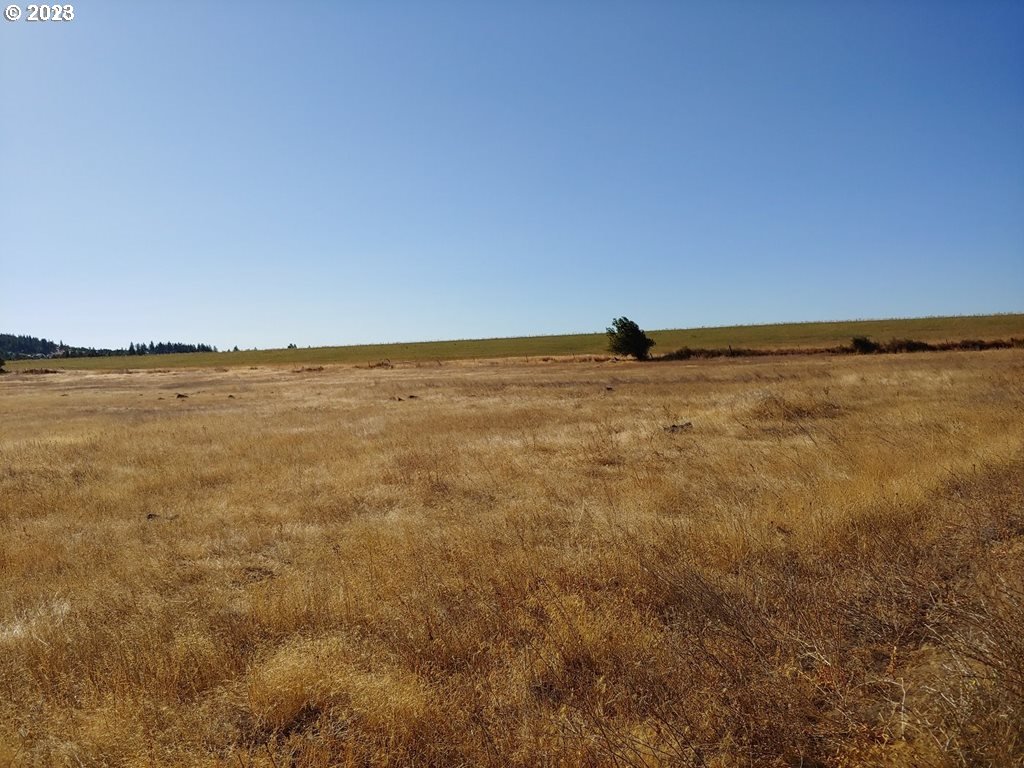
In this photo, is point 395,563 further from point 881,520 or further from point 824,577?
point 881,520

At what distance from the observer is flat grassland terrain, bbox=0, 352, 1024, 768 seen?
10.9 ft

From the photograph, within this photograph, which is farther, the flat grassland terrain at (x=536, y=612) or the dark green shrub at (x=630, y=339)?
the dark green shrub at (x=630, y=339)

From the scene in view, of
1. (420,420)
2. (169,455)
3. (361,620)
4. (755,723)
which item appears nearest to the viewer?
(755,723)

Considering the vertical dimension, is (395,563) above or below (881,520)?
below

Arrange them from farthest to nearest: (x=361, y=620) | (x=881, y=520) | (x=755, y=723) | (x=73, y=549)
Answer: (x=73, y=549)
(x=881, y=520)
(x=361, y=620)
(x=755, y=723)

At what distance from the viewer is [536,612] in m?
5.05

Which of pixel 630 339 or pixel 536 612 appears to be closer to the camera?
pixel 536 612

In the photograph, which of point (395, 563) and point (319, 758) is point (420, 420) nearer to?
point (395, 563)

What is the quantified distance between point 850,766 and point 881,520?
4.21 meters

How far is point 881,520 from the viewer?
20.8ft

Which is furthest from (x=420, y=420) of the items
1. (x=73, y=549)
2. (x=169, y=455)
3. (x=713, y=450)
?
(x=73, y=549)

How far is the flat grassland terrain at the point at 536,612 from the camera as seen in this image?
331cm

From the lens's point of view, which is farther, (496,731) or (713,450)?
(713,450)

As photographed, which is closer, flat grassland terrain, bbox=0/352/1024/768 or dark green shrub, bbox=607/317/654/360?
flat grassland terrain, bbox=0/352/1024/768
